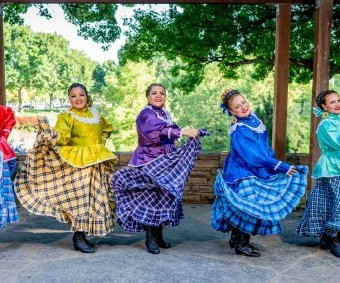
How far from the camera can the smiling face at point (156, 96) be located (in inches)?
173

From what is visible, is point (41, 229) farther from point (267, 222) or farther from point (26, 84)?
point (26, 84)

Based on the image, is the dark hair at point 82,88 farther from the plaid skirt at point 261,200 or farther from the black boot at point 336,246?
the black boot at point 336,246

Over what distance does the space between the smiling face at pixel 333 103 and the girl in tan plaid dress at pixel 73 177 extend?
2.03m

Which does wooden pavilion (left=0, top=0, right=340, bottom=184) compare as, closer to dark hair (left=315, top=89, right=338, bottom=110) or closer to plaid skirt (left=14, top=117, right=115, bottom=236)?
dark hair (left=315, top=89, right=338, bottom=110)

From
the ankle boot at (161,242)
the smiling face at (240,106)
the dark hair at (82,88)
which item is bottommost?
the ankle boot at (161,242)

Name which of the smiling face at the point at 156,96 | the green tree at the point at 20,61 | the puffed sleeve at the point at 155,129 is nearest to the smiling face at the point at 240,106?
the puffed sleeve at the point at 155,129

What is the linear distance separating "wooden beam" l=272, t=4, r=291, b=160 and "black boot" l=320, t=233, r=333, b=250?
177 centimetres

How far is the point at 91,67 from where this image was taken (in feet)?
52.9

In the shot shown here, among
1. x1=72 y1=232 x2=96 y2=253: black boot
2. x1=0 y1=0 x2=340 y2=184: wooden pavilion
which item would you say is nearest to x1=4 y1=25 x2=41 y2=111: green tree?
x1=0 y1=0 x2=340 y2=184: wooden pavilion

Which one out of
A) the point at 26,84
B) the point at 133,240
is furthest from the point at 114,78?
the point at 133,240

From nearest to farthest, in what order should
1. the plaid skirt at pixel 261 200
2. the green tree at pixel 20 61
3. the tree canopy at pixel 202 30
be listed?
1. the plaid skirt at pixel 261 200
2. the tree canopy at pixel 202 30
3. the green tree at pixel 20 61

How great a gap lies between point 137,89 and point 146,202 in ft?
39.0

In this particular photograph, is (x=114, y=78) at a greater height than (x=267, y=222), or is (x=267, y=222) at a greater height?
(x=114, y=78)

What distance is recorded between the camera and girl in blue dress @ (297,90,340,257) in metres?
4.30
